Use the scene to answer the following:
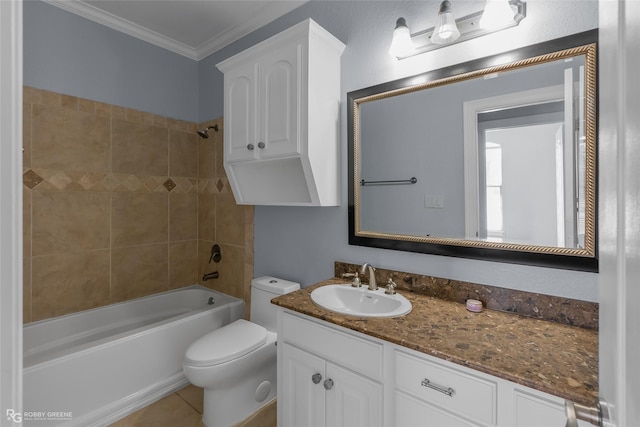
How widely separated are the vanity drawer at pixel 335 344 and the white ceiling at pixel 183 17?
6.64ft

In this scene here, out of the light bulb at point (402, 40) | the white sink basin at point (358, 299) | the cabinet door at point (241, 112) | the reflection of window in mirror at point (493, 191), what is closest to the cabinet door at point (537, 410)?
the white sink basin at point (358, 299)

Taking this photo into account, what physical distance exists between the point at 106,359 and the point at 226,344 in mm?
712

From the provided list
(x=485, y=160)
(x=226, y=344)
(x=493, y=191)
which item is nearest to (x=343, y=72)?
(x=485, y=160)

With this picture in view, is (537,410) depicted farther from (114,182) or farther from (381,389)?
(114,182)

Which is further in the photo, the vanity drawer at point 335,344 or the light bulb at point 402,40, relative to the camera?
the light bulb at point 402,40

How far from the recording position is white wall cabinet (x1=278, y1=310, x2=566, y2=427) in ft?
2.94

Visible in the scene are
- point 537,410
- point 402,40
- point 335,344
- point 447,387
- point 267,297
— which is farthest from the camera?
point 267,297

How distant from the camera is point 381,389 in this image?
114 centimetres

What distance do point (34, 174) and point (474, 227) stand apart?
8.84 feet

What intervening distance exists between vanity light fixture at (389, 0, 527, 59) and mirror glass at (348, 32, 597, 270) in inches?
5.2

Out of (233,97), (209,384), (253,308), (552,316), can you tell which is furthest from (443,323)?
(233,97)

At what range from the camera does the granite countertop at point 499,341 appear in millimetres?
843

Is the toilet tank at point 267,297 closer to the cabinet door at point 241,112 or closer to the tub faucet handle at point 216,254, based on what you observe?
the tub faucet handle at point 216,254

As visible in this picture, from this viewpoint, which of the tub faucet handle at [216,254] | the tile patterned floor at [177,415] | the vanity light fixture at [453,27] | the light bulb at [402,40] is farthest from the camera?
the tub faucet handle at [216,254]
